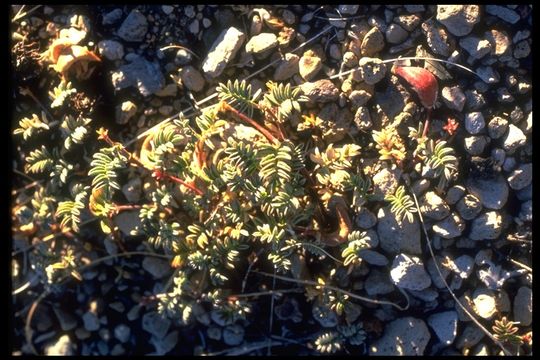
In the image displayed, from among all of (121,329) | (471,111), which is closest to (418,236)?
(471,111)

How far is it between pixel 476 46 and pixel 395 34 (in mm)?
524

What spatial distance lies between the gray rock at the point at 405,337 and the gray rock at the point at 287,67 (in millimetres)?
1892

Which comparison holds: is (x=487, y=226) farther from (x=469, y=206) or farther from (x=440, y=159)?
(x=440, y=159)

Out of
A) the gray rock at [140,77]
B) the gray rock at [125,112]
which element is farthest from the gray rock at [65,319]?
the gray rock at [140,77]

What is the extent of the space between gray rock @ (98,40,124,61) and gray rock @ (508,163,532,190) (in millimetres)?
2831

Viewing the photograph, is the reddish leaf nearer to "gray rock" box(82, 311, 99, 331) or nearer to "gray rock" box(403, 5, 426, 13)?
"gray rock" box(403, 5, 426, 13)

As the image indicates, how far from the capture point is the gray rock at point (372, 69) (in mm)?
3729

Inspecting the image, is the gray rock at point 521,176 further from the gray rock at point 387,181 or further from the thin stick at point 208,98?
the thin stick at point 208,98

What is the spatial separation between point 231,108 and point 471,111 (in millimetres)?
1591

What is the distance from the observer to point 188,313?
390 centimetres

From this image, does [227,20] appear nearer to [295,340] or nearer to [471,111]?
[471,111]

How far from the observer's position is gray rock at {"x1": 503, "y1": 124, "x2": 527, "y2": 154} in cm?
367

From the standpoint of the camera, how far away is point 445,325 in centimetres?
393

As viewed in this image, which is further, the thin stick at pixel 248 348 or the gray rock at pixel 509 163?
the thin stick at pixel 248 348
